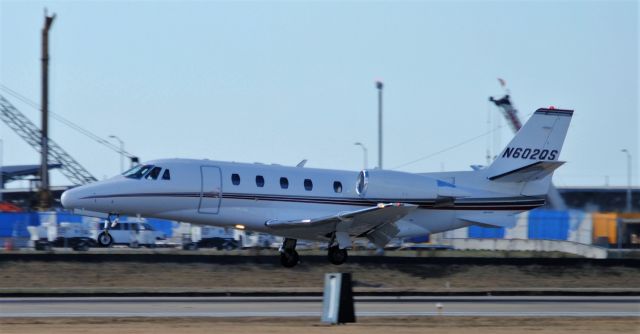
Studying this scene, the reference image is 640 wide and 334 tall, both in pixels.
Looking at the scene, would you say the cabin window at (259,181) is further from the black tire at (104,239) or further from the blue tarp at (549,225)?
the blue tarp at (549,225)

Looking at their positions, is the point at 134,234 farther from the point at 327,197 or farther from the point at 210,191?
the point at 210,191

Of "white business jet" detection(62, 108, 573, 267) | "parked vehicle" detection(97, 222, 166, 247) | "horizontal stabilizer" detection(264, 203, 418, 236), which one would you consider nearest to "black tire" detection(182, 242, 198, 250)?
"parked vehicle" detection(97, 222, 166, 247)

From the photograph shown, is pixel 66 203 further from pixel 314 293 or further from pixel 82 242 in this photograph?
pixel 82 242

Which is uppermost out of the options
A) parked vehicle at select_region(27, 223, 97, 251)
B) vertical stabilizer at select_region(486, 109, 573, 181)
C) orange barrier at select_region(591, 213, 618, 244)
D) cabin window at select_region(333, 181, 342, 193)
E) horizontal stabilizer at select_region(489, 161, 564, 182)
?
vertical stabilizer at select_region(486, 109, 573, 181)

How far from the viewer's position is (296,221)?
32.7 m

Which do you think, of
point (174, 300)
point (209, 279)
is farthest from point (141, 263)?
point (174, 300)

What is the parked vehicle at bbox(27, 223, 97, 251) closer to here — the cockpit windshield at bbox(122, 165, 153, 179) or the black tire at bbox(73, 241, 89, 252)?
the black tire at bbox(73, 241, 89, 252)

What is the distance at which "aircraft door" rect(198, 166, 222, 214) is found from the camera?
107 ft

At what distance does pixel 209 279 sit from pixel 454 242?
81.2 feet

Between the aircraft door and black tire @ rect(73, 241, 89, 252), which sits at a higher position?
the aircraft door

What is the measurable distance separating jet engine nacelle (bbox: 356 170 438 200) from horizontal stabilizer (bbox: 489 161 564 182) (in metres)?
3.17

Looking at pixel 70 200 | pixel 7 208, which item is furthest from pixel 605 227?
pixel 7 208

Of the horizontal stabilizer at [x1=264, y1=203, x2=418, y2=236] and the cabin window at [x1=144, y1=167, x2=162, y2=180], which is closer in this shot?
the horizontal stabilizer at [x1=264, y1=203, x2=418, y2=236]

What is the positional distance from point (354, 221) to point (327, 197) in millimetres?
1518
